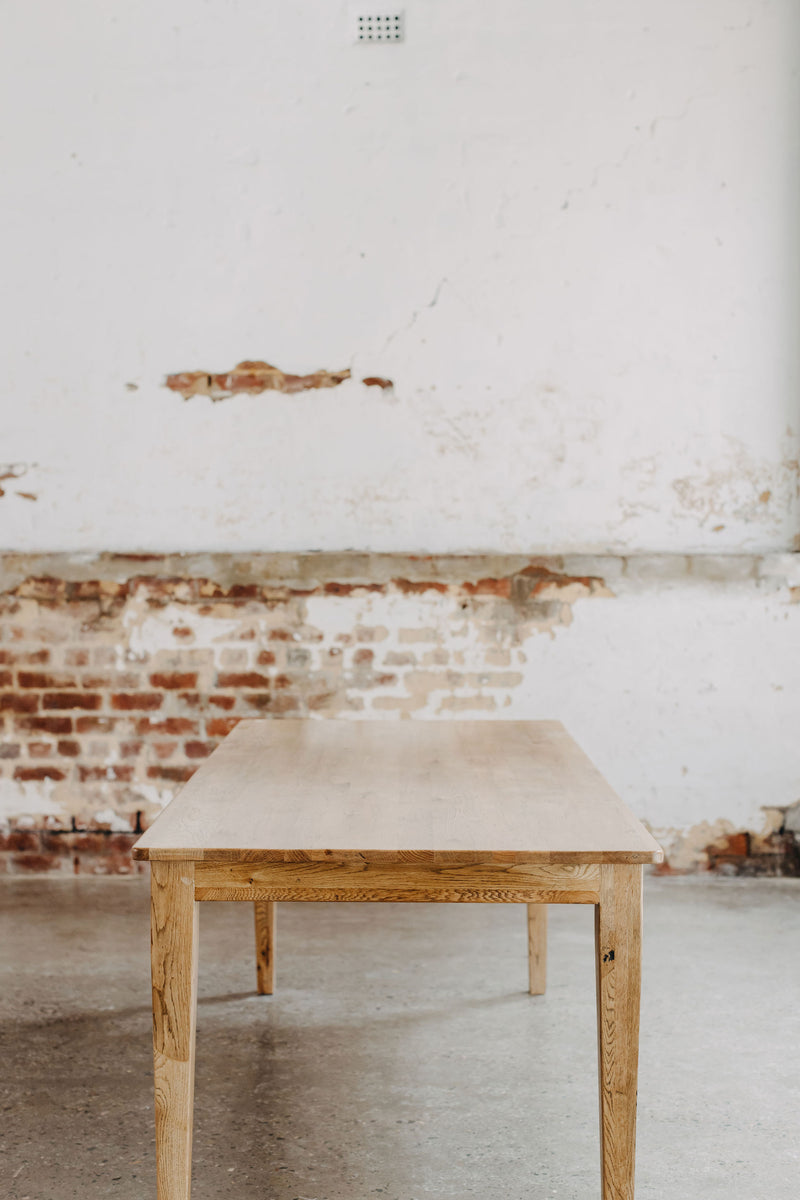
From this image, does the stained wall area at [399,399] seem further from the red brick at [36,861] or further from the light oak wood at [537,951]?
the light oak wood at [537,951]

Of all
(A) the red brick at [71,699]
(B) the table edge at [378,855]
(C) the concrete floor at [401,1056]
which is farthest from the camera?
(A) the red brick at [71,699]

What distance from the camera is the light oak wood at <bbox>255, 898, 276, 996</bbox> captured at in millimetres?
2393

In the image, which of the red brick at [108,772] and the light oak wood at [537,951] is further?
the red brick at [108,772]

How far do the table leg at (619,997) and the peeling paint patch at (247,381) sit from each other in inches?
85.3

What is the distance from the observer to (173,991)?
4.91 ft

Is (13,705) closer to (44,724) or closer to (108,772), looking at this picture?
(44,724)

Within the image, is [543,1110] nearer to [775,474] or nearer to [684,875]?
[684,875]

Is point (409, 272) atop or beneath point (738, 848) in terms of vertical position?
atop

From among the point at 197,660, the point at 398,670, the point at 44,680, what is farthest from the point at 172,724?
the point at 398,670

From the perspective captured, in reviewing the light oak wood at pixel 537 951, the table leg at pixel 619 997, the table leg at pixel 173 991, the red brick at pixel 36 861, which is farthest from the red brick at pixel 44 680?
the table leg at pixel 619 997

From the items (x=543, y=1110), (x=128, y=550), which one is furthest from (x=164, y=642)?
(x=543, y=1110)

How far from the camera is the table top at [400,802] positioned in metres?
1.47

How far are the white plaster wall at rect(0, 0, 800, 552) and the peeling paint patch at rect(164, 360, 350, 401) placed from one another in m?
0.04

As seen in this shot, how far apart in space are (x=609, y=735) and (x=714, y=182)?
1.77 meters
